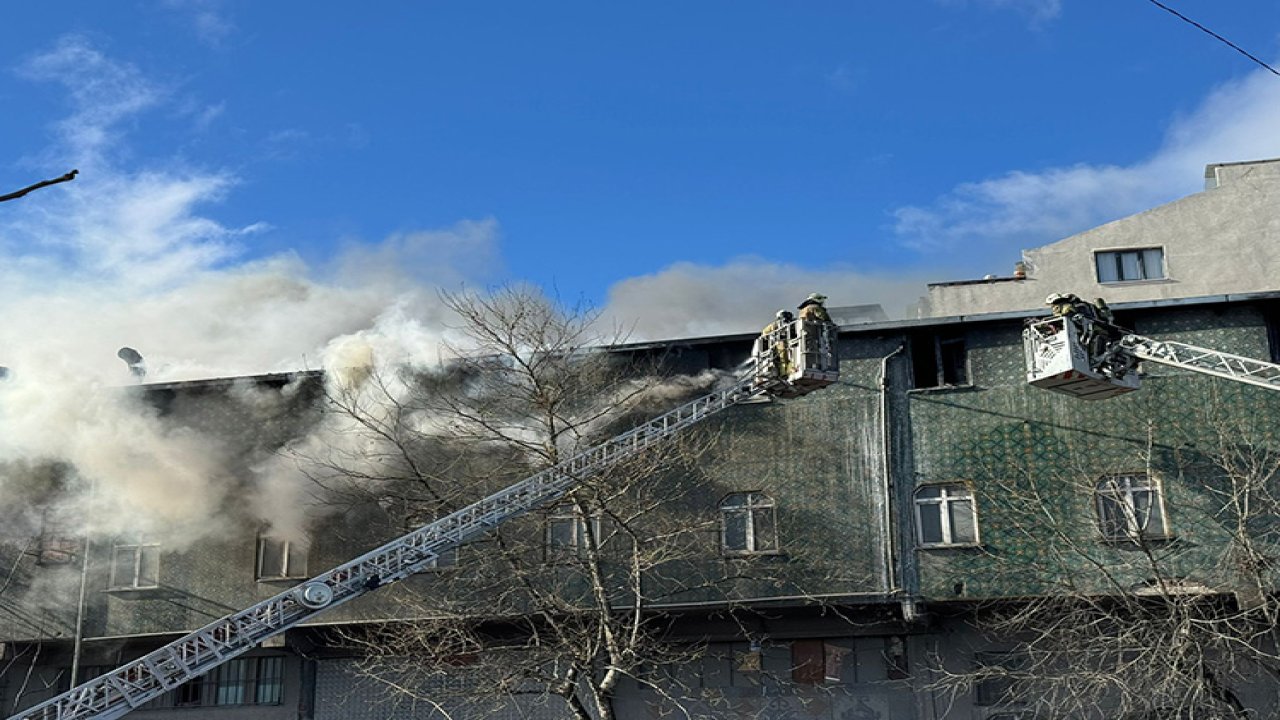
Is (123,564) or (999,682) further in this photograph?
(123,564)

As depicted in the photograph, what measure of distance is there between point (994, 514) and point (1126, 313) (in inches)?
175

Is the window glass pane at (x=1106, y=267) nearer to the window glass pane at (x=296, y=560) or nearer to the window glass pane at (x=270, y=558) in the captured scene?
the window glass pane at (x=296, y=560)

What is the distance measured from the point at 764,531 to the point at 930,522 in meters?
3.00

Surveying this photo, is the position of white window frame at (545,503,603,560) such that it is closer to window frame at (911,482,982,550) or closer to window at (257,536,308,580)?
window at (257,536,308,580)

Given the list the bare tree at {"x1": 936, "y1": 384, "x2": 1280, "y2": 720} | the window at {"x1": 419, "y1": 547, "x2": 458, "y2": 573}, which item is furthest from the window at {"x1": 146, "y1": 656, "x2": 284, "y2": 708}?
the bare tree at {"x1": 936, "y1": 384, "x2": 1280, "y2": 720}

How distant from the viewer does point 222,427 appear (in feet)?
85.7

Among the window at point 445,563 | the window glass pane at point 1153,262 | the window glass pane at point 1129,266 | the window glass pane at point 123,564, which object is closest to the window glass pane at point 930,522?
the window at point 445,563

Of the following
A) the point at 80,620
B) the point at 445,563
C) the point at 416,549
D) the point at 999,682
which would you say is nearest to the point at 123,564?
the point at 80,620

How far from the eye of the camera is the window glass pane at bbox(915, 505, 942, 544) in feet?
76.4

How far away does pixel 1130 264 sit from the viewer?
101 feet

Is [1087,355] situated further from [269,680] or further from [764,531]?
[269,680]

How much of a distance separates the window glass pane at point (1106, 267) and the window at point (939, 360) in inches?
310

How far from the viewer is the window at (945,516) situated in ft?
75.9

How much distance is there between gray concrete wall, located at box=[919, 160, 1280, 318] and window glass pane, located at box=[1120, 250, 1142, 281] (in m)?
0.20
